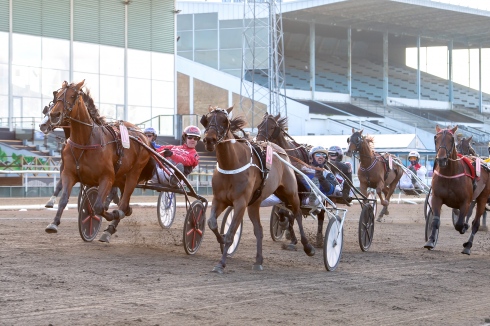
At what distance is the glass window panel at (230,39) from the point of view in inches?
1893

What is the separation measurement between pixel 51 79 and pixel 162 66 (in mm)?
5467

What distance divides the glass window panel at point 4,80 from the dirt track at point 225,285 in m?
18.6

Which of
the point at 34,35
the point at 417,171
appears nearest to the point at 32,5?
the point at 34,35

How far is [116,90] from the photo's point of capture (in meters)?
33.6

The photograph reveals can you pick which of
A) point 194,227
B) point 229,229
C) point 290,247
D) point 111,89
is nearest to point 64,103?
point 194,227

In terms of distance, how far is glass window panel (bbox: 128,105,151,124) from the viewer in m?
33.9

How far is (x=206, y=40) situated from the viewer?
49.0m

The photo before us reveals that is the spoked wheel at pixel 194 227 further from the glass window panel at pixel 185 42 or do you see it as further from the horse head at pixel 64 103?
the glass window panel at pixel 185 42

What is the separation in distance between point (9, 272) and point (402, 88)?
2165 inches

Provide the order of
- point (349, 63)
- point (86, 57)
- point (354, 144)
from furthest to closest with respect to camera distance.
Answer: point (349, 63)
point (86, 57)
point (354, 144)

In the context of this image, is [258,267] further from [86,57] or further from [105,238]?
[86,57]

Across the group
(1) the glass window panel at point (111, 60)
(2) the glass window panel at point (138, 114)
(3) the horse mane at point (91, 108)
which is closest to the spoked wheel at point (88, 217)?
(3) the horse mane at point (91, 108)

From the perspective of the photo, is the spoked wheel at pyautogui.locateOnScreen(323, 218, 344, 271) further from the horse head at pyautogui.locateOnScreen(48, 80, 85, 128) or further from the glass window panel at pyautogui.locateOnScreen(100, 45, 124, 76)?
the glass window panel at pyautogui.locateOnScreen(100, 45, 124, 76)

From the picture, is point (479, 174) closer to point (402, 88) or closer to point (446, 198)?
point (446, 198)
